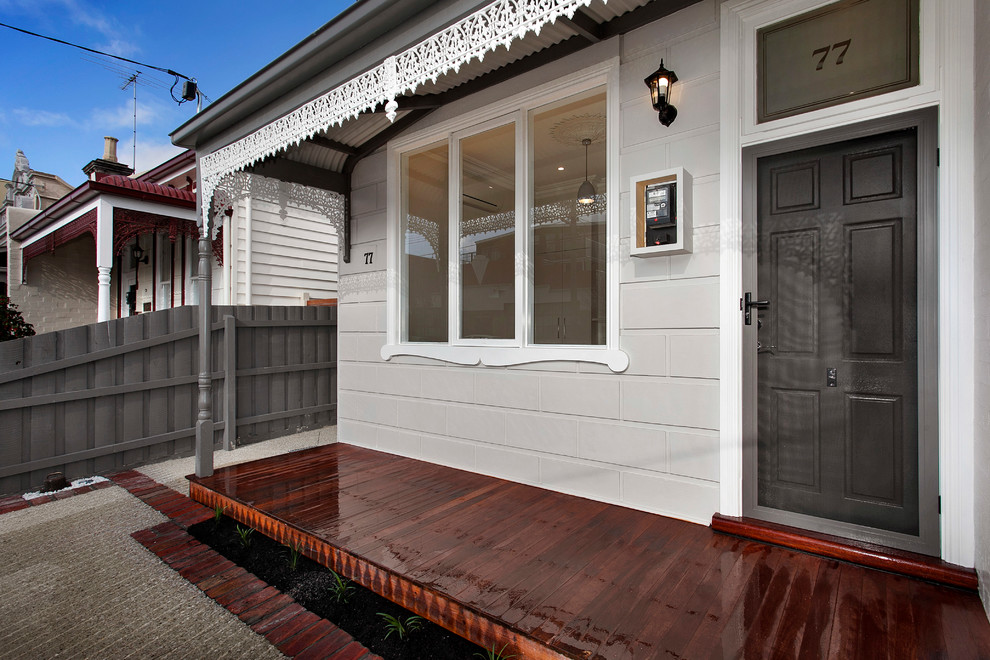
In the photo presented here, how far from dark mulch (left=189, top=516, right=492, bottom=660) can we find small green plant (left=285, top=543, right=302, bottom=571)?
0.02m

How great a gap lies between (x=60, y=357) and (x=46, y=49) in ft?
55.8

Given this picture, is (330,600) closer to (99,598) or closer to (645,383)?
(99,598)

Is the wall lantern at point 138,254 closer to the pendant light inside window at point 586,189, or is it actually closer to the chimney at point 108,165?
the chimney at point 108,165

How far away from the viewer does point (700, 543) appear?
2.18 m

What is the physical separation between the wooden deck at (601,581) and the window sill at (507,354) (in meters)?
0.84

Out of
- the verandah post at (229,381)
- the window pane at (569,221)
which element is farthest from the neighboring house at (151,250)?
the window pane at (569,221)

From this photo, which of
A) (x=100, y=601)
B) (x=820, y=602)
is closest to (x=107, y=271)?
(x=100, y=601)

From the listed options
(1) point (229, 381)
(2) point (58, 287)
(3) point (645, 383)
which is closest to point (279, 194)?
(1) point (229, 381)

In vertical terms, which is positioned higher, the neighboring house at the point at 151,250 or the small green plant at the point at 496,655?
the neighboring house at the point at 151,250

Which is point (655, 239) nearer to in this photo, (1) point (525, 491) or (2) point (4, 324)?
(1) point (525, 491)

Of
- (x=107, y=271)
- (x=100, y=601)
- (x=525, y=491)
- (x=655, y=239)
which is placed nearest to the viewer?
(x=100, y=601)

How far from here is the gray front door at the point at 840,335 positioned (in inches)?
77.9

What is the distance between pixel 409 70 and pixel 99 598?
2860 mm

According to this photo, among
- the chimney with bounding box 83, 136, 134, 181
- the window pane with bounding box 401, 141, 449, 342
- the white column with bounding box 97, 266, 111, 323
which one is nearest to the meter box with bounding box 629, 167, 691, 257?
the window pane with bounding box 401, 141, 449, 342
